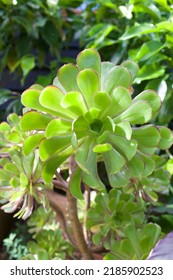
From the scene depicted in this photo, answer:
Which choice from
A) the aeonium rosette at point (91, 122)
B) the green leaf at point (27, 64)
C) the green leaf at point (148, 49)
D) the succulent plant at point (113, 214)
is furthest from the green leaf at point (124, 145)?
the green leaf at point (27, 64)

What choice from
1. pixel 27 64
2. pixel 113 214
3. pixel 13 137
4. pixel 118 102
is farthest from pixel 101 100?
pixel 27 64

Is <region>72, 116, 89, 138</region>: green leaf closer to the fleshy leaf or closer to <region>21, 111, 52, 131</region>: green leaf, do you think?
<region>21, 111, 52, 131</region>: green leaf

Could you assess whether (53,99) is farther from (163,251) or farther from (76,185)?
(163,251)

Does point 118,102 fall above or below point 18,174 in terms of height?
above

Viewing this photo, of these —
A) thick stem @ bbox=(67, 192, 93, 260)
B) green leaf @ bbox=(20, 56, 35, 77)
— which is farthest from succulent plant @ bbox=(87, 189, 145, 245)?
green leaf @ bbox=(20, 56, 35, 77)
